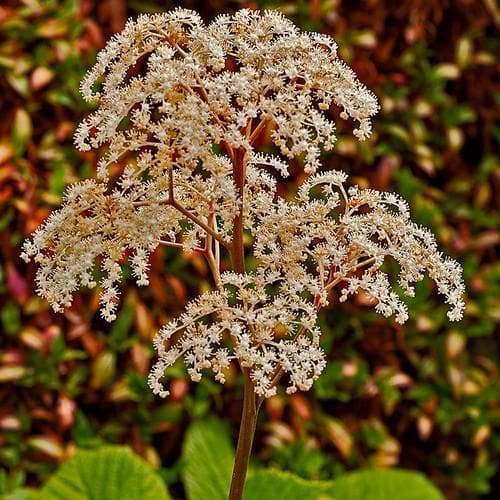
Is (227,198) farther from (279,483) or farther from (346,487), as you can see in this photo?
(346,487)

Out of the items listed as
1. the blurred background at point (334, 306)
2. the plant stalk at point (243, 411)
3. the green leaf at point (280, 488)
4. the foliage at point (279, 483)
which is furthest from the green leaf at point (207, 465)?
the plant stalk at point (243, 411)

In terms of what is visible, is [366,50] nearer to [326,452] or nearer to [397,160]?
[397,160]

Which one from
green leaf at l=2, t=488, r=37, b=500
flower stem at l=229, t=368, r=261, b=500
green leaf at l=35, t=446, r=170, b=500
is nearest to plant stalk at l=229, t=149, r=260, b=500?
flower stem at l=229, t=368, r=261, b=500

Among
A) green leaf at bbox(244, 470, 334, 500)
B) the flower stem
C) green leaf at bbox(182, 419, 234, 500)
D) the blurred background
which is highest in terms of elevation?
the blurred background

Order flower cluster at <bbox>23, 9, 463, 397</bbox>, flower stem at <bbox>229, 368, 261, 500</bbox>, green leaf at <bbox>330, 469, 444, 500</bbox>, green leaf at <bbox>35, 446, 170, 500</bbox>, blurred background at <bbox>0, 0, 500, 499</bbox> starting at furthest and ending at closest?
blurred background at <bbox>0, 0, 500, 499</bbox>
green leaf at <bbox>330, 469, 444, 500</bbox>
green leaf at <bbox>35, 446, 170, 500</bbox>
flower stem at <bbox>229, 368, 261, 500</bbox>
flower cluster at <bbox>23, 9, 463, 397</bbox>

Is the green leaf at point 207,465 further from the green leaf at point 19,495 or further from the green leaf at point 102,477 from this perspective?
the green leaf at point 19,495

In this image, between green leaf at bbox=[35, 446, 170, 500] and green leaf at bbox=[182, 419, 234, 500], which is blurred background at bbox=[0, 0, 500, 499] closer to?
green leaf at bbox=[182, 419, 234, 500]
